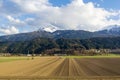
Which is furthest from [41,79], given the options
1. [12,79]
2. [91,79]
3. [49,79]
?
[91,79]

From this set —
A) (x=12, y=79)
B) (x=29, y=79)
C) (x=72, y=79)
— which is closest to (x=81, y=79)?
(x=72, y=79)

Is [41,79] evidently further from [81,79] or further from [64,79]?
[81,79]

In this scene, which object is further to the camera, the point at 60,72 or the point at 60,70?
the point at 60,70

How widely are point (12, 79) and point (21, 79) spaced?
0.96 meters

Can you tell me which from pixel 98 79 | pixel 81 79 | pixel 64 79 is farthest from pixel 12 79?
pixel 98 79

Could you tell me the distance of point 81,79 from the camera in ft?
95.3

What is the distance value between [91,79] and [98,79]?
2.48ft

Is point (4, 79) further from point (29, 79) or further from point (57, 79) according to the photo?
point (57, 79)

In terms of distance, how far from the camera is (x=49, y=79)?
95.6ft

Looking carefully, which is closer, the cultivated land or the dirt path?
the cultivated land

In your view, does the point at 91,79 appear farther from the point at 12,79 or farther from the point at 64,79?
the point at 12,79

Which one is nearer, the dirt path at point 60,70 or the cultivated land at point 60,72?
the cultivated land at point 60,72

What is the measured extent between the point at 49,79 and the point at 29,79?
7.08 feet

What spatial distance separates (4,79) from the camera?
94.7 feet
